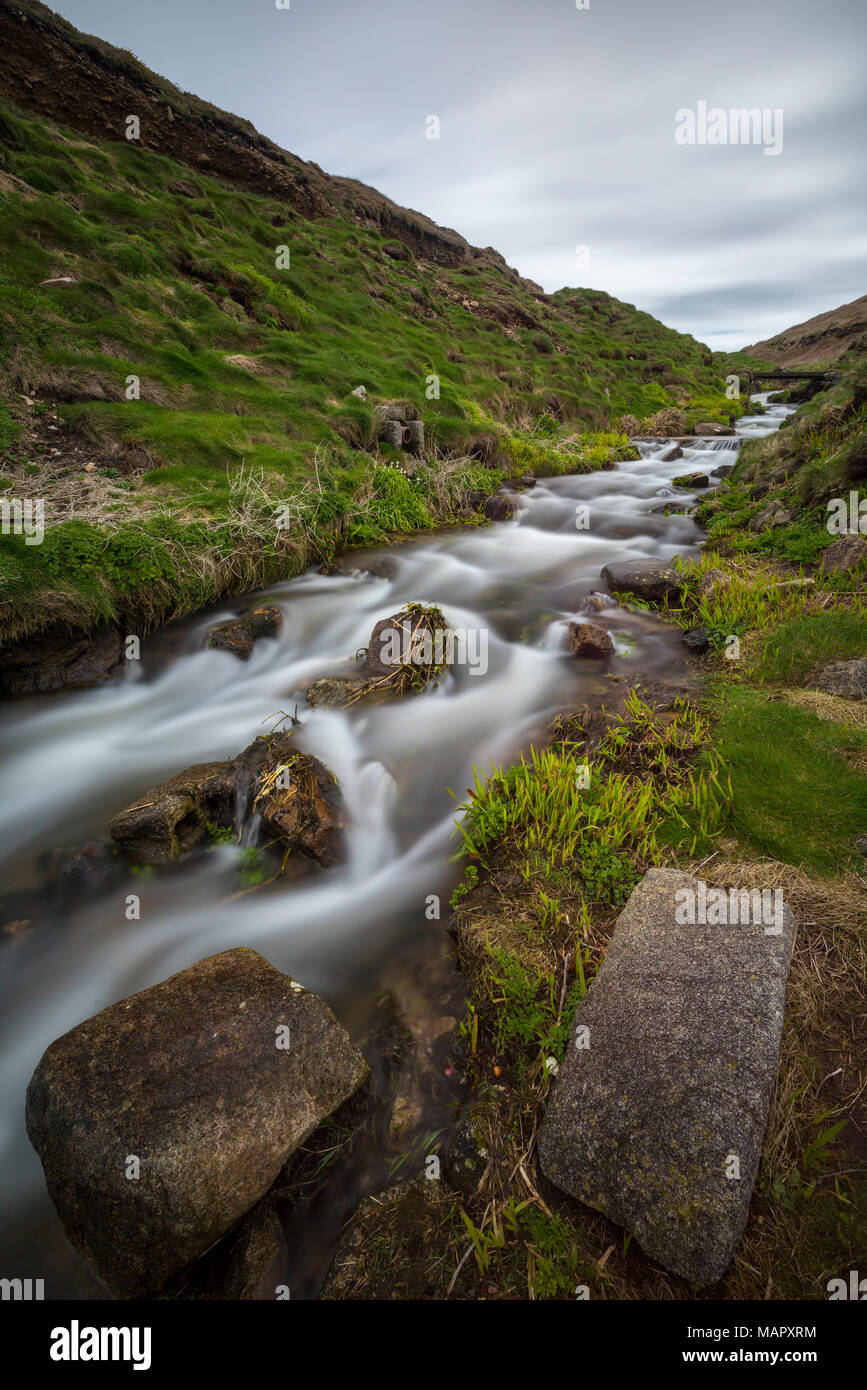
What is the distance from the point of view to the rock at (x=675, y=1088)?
188 centimetres

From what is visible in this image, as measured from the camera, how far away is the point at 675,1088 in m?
2.11

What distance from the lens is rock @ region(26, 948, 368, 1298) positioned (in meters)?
2.16

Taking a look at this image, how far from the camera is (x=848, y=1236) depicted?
182cm

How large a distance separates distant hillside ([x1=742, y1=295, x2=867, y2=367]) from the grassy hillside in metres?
55.6

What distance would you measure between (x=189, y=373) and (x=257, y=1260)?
36.5 ft

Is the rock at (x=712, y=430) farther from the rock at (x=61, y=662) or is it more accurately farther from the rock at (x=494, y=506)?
the rock at (x=61, y=662)

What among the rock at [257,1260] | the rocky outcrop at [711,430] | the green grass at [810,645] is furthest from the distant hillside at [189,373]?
the green grass at [810,645]

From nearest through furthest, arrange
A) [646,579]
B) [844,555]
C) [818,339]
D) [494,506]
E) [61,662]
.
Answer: [61,662], [844,555], [646,579], [494,506], [818,339]

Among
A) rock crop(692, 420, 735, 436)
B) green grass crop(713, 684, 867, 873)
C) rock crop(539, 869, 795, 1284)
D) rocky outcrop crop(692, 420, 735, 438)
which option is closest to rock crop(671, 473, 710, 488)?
rocky outcrop crop(692, 420, 735, 438)

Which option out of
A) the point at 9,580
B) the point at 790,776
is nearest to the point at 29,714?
the point at 9,580

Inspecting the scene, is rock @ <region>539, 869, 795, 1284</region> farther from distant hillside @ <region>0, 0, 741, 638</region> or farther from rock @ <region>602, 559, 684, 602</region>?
distant hillside @ <region>0, 0, 741, 638</region>

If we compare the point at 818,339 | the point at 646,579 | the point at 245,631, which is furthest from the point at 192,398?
the point at 818,339

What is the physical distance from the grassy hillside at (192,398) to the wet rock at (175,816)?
8.59 feet

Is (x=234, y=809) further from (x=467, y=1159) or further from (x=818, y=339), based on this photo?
(x=818, y=339)
